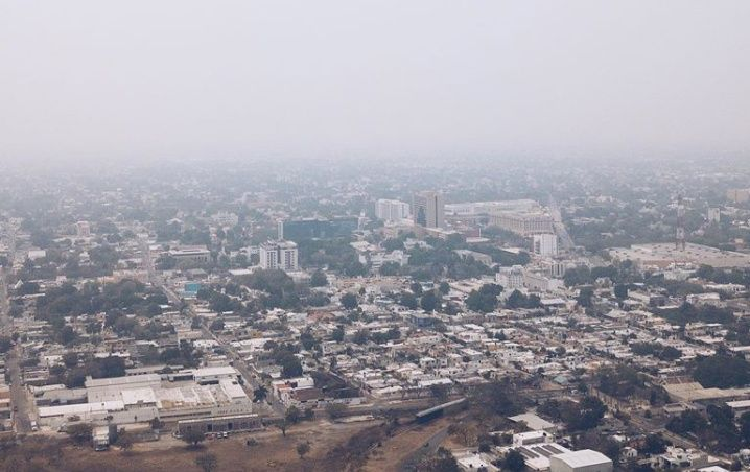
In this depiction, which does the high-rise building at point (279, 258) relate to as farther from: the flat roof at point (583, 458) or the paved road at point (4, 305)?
the flat roof at point (583, 458)

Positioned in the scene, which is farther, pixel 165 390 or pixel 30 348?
pixel 30 348

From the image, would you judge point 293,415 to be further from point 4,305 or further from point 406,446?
point 4,305

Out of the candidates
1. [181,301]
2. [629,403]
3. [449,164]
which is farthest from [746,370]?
[449,164]

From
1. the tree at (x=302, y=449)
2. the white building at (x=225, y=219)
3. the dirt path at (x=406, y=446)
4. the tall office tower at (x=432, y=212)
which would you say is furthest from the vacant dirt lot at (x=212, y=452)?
the white building at (x=225, y=219)

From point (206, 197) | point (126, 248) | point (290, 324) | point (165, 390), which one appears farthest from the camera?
point (206, 197)

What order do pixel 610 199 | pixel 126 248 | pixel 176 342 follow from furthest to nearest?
pixel 610 199 → pixel 126 248 → pixel 176 342

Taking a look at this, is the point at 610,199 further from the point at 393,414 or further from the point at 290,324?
the point at 393,414

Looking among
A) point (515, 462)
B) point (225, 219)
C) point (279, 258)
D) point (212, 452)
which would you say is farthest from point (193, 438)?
point (225, 219)
